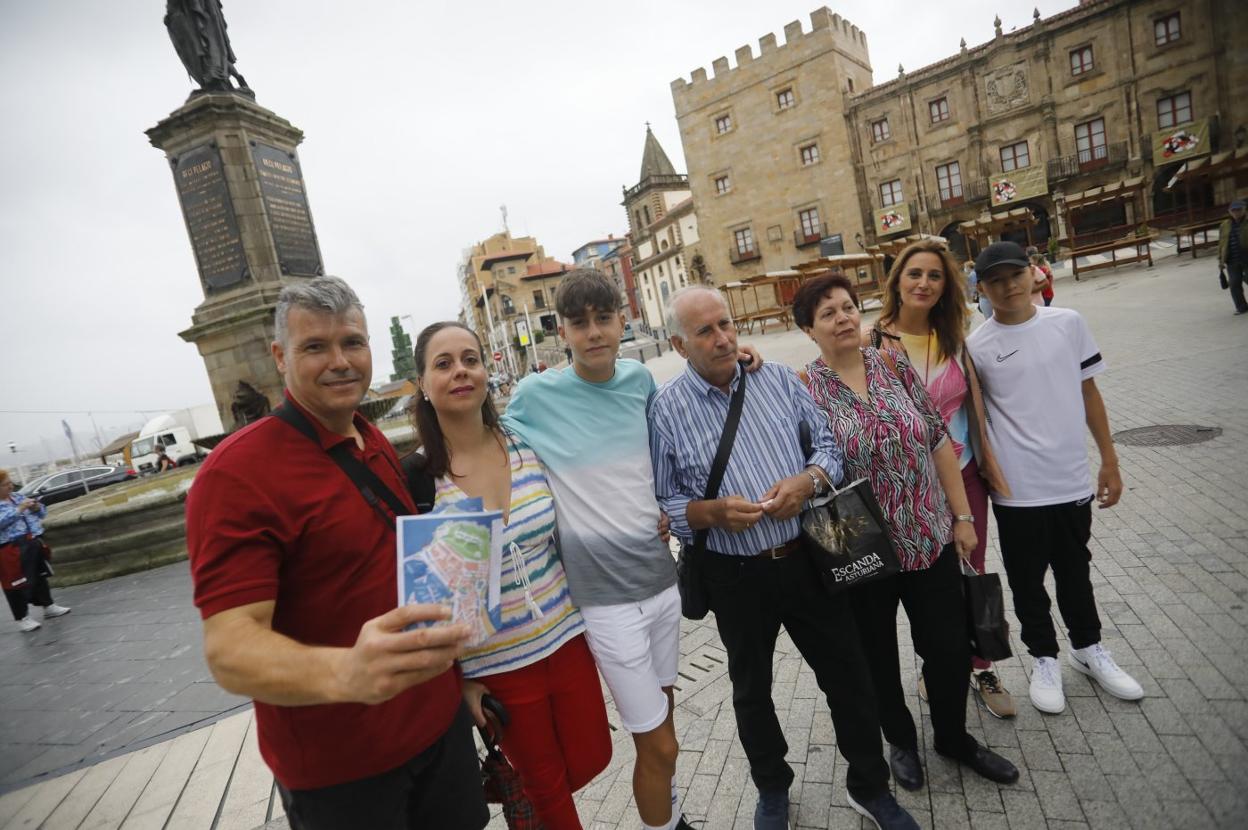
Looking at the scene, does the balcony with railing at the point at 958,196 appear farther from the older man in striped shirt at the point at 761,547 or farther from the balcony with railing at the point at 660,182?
the older man in striped shirt at the point at 761,547

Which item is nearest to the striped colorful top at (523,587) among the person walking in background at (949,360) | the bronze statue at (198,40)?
the person walking in background at (949,360)

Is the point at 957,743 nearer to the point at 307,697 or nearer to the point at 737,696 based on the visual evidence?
the point at 737,696

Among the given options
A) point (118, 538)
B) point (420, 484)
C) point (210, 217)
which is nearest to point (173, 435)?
point (118, 538)

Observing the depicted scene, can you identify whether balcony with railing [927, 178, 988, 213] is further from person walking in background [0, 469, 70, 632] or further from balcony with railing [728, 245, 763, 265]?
person walking in background [0, 469, 70, 632]

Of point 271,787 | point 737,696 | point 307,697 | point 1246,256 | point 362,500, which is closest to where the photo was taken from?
point 307,697

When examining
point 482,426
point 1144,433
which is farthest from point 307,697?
point 1144,433

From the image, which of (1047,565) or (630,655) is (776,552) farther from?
(1047,565)

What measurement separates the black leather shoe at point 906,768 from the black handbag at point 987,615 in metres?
0.54

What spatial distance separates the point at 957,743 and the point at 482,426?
2419mm

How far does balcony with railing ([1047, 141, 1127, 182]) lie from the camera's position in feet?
93.5

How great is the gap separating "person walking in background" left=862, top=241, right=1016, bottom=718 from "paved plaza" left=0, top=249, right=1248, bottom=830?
0.45 metres

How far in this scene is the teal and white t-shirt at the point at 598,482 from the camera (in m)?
2.23

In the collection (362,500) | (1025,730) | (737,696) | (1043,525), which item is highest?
(362,500)

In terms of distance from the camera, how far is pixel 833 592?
2.24 meters
